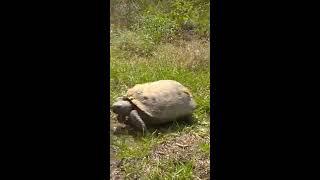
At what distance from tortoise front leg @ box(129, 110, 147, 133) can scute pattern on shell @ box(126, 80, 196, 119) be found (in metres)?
0.06

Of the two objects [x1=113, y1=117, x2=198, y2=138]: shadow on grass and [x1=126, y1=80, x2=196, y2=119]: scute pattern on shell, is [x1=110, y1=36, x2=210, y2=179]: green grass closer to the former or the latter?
[x1=113, y1=117, x2=198, y2=138]: shadow on grass

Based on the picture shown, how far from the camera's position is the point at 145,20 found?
6.26 meters

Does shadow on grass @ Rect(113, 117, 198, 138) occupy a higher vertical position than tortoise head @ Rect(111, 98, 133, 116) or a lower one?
lower

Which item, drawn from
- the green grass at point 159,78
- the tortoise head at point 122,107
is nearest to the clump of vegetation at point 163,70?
the green grass at point 159,78

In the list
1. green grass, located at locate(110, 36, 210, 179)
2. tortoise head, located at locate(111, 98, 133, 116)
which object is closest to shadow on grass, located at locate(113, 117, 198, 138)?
green grass, located at locate(110, 36, 210, 179)

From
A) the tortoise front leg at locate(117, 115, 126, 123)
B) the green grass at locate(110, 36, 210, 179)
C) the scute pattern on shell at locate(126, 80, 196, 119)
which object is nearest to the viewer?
the green grass at locate(110, 36, 210, 179)

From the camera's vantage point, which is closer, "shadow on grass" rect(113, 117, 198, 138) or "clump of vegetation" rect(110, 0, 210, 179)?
"clump of vegetation" rect(110, 0, 210, 179)

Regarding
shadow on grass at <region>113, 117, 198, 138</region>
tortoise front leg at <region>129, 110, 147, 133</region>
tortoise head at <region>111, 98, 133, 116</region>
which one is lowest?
shadow on grass at <region>113, 117, 198, 138</region>

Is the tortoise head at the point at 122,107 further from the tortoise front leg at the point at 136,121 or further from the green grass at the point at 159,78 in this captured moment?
the green grass at the point at 159,78

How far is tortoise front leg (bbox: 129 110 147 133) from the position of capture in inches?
150

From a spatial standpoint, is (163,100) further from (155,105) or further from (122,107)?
(122,107)
